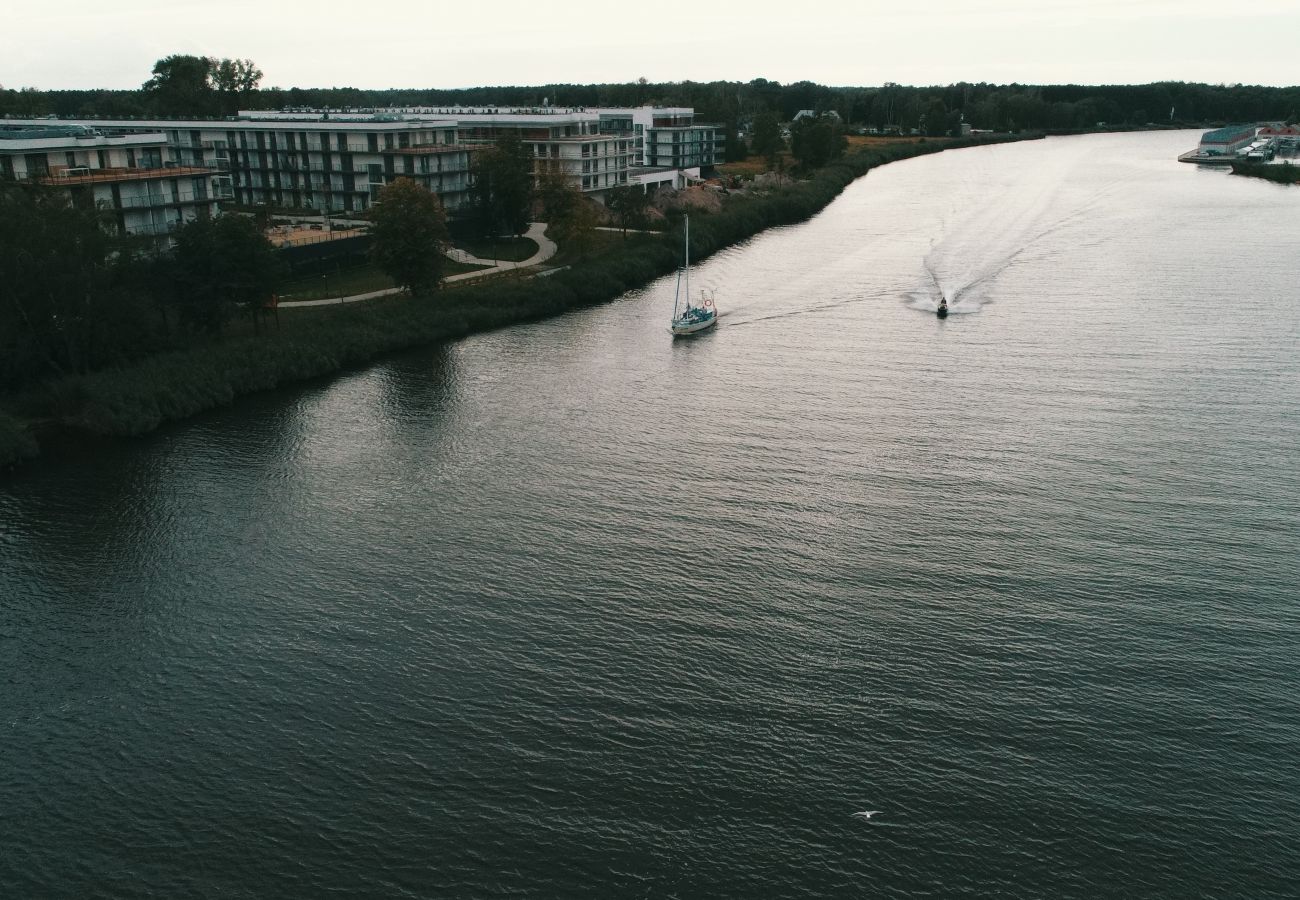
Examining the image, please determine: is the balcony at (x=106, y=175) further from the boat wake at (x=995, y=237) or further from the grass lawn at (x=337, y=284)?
the boat wake at (x=995, y=237)

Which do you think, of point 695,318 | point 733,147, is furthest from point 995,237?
point 733,147

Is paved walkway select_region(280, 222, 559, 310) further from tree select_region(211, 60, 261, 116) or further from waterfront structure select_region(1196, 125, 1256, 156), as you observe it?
waterfront structure select_region(1196, 125, 1256, 156)

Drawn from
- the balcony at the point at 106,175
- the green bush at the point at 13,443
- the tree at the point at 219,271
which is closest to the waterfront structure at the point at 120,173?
the balcony at the point at 106,175

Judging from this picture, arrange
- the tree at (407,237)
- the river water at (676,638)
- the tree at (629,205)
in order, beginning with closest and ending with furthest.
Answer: the river water at (676,638) → the tree at (407,237) → the tree at (629,205)

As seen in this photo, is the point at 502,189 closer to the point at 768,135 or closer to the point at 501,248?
the point at 501,248

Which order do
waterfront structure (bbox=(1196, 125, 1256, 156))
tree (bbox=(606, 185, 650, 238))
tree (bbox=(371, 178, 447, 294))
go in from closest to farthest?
1. tree (bbox=(371, 178, 447, 294))
2. tree (bbox=(606, 185, 650, 238))
3. waterfront structure (bbox=(1196, 125, 1256, 156))

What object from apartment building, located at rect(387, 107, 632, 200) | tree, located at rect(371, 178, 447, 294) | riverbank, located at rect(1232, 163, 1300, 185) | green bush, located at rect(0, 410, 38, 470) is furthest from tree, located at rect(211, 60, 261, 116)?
riverbank, located at rect(1232, 163, 1300, 185)

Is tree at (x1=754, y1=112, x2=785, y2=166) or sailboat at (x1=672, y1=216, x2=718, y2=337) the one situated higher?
tree at (x1=754, y1=112, x2=785, y2=166)

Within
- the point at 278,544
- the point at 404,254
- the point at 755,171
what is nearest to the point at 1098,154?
the point at 755,171
